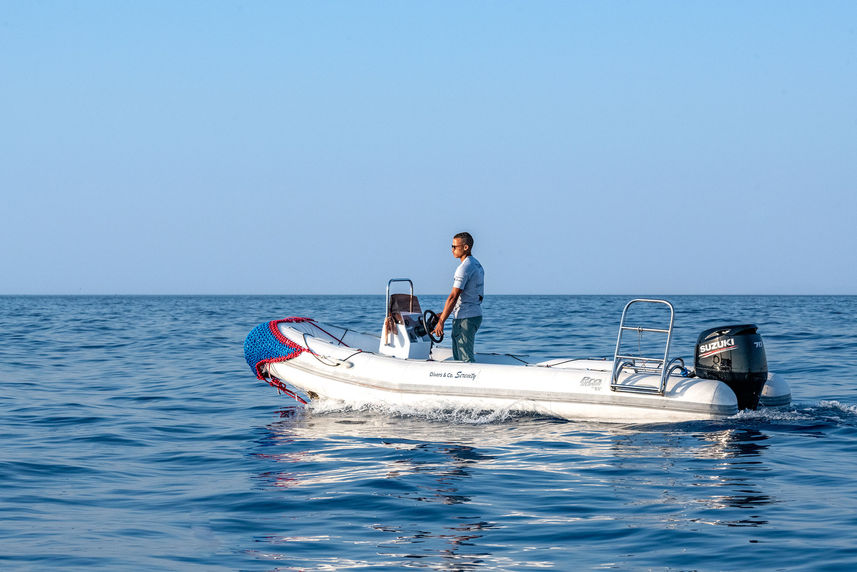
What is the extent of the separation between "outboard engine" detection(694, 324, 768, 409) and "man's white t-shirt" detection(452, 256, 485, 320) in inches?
100

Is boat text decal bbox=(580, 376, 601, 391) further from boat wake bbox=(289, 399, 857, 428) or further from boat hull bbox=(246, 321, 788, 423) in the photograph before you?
boat wake bbox=(289, 399, 857, 428)

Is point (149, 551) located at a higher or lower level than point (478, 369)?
lower

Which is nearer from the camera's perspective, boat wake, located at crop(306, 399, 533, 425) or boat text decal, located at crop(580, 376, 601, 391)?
boat text decal, located at crop(580, 376, 601, 391)

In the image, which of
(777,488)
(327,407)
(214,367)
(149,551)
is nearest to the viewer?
(149,551)

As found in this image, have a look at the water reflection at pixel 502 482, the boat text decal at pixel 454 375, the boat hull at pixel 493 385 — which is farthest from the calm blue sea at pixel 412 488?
the boat text decal at pixel 454 375

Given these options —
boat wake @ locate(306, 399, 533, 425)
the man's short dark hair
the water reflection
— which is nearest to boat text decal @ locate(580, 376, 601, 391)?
the water reflection

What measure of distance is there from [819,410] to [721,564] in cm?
527

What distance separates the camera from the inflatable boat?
329 inches

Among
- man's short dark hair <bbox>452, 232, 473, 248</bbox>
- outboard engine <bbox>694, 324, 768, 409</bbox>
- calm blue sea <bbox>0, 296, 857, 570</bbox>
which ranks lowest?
calm blue sea <bbox>0, 296, 857, 570</bbox>

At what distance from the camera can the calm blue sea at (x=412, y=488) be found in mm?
4797

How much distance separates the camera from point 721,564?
4.52 m

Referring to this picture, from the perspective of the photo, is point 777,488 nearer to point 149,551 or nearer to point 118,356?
point 149,551

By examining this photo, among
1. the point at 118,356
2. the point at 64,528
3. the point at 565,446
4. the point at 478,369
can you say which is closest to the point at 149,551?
the point at 64,528

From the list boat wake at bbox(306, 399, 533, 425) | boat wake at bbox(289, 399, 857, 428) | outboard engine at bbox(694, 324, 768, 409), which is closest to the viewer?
outboard engine at bbox(694, 324, 768, 409)
